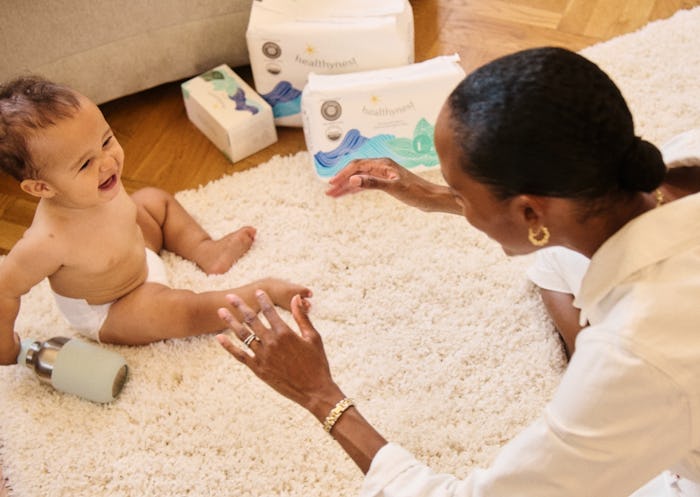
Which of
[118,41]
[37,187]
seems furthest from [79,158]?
[118,41]

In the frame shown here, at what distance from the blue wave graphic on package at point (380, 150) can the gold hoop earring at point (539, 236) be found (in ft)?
2.50

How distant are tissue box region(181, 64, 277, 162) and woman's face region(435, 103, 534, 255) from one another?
0.86 meters

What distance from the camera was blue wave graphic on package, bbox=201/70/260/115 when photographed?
Answer: 1.59m

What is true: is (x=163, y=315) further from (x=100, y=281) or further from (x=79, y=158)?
(x=79, y=158)

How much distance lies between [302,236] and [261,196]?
145mm

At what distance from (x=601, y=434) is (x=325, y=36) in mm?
1072

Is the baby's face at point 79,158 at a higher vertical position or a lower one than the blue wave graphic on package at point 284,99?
higher

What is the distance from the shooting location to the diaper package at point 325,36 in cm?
152

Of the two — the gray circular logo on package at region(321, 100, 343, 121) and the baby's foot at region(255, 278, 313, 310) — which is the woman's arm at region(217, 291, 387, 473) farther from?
the gray circular logo on package at region(321, 100, 343, 121)

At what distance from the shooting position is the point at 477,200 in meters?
0.79

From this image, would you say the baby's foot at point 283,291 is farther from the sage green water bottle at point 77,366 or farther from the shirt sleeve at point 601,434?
the shirt sleeve at point 601,434

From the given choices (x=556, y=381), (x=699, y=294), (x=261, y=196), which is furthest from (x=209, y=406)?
(x=699, y=294)

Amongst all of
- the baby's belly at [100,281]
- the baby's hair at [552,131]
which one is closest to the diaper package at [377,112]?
the baby's belly at [100,281]

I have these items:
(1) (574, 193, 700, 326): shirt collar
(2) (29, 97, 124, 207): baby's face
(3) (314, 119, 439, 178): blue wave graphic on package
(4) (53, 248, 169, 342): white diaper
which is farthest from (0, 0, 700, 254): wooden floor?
(1) (574, 193, 700, 326): shirt collar
